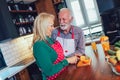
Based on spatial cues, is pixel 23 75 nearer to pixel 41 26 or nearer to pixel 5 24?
pixel 5 24

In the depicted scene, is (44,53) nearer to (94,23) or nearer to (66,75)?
(66,75)

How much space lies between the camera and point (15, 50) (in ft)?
13.6

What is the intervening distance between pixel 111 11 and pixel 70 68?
2306mm

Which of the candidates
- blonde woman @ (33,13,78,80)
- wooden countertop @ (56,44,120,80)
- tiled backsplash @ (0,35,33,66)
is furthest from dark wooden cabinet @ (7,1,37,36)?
wooden countertop @ (56,44,120,80)

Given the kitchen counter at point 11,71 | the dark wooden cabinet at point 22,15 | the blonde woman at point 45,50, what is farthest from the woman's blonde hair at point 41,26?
the dark wooden cabinet at point 22,15

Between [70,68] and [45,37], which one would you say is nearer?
[45,37]

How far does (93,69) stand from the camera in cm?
161

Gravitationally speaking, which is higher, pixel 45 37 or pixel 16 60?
pixel 45 37

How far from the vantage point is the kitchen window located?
5.39 m

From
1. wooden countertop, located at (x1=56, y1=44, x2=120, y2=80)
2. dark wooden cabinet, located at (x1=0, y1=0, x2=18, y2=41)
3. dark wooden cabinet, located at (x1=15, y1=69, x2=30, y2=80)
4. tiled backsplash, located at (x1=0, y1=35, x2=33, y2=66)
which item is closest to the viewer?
wooden countertop, located at (x1=56, y1=44, x2=120, y2=80)

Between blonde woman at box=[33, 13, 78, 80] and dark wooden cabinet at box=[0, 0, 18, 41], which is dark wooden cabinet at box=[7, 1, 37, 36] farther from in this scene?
blonde woman at box=[33, 13, 78, 80]

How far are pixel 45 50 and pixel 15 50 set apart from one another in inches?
105

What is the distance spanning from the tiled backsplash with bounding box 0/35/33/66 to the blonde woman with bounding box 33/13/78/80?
1878 mm

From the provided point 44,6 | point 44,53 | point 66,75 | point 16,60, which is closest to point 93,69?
point 66,75
